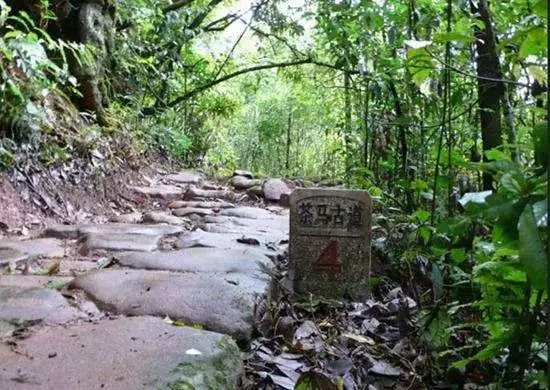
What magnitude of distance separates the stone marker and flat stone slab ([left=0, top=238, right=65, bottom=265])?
1.22m

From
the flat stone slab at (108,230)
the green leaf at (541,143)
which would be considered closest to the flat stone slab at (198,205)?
the flat stone slab at (108,230)

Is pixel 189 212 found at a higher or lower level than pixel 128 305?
higher

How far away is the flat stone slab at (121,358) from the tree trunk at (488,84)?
1.46m

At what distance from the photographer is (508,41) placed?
130 cm

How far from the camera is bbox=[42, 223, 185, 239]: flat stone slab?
Result: 3.16 metres

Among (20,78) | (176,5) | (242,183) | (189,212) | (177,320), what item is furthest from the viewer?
(176,5)

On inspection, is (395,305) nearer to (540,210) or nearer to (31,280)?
(31,280)

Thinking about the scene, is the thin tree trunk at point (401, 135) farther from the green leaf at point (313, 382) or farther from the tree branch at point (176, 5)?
the tree branch at point (176, 5)

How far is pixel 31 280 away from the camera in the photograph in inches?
85.0

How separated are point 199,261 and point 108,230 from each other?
1048 millimetres

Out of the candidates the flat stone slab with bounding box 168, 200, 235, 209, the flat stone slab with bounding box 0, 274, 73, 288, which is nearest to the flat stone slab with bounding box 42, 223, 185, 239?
the flat stone slab with bounding box 0, 274, 73, 288

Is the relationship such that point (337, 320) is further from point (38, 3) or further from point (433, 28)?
point (38, 3)

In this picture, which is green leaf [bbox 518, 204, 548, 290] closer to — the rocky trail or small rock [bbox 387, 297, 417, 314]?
the rocky trail

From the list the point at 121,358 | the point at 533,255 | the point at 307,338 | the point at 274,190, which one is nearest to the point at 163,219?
the point at 307,338
